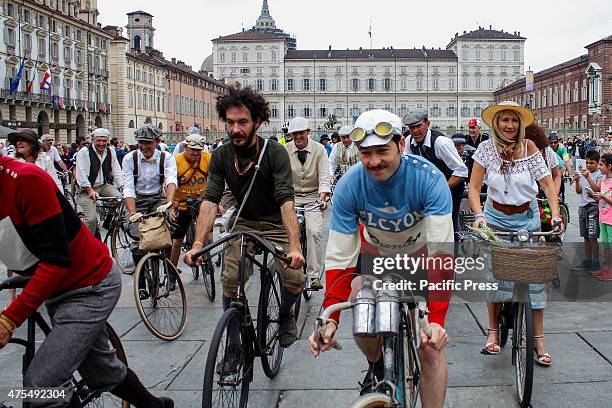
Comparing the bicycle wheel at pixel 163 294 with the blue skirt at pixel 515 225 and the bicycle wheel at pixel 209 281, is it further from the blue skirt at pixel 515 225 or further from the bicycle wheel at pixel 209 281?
the blue skirt at pixel 515 225

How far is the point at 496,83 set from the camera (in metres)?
124

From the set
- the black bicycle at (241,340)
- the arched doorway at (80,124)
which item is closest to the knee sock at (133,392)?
the black bicycle at (241,340)

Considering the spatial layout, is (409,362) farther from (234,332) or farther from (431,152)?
(431,152)

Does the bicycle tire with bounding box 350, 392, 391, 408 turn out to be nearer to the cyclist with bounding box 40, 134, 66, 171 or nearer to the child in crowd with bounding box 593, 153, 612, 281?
the child in crowd with bounding box 593, 153, 612, 281

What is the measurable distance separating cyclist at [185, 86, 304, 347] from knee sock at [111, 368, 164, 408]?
37.1 inches

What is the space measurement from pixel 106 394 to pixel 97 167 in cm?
608

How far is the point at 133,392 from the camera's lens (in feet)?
11.9

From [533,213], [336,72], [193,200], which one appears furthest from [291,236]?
[336,72]

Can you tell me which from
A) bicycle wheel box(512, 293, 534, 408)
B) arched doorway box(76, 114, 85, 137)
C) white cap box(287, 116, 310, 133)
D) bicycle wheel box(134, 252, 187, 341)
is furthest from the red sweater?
arched doorway box(76, 114, 85, 137)

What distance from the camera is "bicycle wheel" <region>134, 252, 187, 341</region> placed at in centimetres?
632

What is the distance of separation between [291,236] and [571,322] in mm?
3212

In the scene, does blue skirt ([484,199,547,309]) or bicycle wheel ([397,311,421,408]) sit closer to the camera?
bicycle wheel ([397,311,421,408])

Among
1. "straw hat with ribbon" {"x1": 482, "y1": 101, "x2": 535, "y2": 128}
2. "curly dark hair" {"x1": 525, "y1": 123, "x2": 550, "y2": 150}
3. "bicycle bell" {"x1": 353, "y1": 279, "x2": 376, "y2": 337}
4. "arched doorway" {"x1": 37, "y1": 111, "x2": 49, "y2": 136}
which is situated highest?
"arched doorway" {"x1": 37, "y1": 111, "x2": 49, "y2": 136}

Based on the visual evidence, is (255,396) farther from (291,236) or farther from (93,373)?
(93,373)
